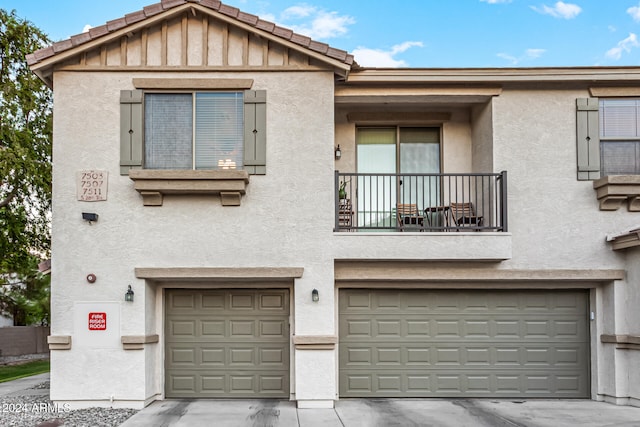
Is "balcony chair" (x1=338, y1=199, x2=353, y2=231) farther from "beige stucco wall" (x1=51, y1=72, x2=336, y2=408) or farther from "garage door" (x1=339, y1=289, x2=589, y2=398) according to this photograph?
"garage door" (x1=339, y1=289, x2=589, y2=398)

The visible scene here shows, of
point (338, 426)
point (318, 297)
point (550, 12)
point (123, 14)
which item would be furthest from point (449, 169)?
point (550, 12)

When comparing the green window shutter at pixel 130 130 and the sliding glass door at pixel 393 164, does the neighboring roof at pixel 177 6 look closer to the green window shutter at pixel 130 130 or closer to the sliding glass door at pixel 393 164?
the green window shutter at pixel 130 130

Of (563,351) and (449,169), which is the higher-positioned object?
(449,169)

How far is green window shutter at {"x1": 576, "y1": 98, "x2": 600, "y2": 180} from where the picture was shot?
10.0 metres

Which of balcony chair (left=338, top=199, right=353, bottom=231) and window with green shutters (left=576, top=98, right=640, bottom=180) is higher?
window with green shutters (left=576, top=98, right=640, bottom=180)

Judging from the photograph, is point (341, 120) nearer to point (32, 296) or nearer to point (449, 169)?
point (449, 169)

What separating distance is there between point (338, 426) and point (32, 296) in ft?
61.1

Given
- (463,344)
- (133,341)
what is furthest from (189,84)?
(463,344)

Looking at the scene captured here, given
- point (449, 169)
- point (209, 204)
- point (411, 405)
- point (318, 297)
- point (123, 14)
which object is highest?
point (123, 14)

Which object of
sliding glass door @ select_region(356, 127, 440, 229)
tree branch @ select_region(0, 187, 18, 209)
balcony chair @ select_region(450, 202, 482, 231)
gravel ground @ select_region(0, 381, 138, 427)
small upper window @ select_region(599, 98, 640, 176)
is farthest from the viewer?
tree branch @ select_region(0, 187, 18, 209)

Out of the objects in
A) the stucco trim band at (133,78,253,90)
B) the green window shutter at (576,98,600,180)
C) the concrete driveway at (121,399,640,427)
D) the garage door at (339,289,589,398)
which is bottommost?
the concrete driveway at (121,399,640,427)

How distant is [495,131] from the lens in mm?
10086

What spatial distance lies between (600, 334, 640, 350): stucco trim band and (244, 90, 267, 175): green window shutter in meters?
6.48

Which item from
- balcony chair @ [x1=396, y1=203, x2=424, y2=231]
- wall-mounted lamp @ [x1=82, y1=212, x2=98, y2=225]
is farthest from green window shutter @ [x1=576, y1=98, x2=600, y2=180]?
wall-mounted lamp @ [x1=82, y1=212, x2=98, y2=225]
